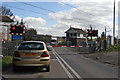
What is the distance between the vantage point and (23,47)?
816 cm

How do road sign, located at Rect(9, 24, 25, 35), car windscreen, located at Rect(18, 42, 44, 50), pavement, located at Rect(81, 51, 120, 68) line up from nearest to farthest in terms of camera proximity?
1. car windscreen, located at Rect(18, 42, 44, 50)
2. pavement, located at Rect(81, 51, 120, 68)
3. road sign, located at Rect(9, 24, 25, 35)

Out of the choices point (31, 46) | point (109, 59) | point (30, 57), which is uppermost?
point (31, 46)

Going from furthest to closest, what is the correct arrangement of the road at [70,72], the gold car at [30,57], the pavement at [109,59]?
the pavement at [109,59] → the gold car at [30,57] → the road at [70,72]

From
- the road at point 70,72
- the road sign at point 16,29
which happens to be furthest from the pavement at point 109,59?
the road sign at point 16,29

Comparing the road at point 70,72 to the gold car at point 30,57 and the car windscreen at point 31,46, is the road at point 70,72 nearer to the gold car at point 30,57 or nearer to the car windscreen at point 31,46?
the gold car at point 30,57

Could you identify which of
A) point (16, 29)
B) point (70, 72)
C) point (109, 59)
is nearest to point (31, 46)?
point (70, 72)

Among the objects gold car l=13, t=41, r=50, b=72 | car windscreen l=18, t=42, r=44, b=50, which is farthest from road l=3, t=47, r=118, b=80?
car windscreen l=18, t=42, r=44, b=50

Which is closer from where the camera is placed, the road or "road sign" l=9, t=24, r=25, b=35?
the road

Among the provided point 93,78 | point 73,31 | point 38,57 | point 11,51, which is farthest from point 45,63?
point 73,31

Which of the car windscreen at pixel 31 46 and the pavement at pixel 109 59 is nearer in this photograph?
the car windscreen at pixel 31 46

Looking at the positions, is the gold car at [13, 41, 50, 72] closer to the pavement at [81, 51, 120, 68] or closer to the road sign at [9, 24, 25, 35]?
the pavement at [81, 51, 120, 68]

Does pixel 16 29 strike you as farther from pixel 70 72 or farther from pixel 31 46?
pixel 70 72

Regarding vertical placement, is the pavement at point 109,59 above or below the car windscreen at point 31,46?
below

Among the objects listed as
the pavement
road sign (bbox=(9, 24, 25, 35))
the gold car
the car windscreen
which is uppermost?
road sign (bbox=(9, 24, 25, 35))
